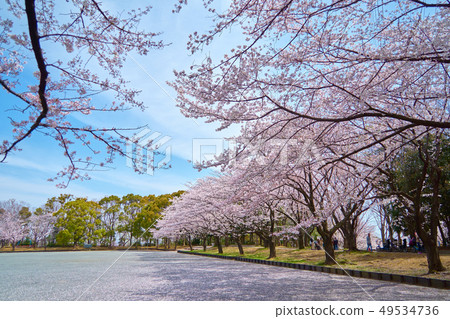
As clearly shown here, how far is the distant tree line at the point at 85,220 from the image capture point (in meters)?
33.6

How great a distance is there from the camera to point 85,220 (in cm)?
3472

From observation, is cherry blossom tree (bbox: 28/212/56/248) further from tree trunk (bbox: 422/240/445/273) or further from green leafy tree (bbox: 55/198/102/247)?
tree trunk (bbox: 422/240/445/273)

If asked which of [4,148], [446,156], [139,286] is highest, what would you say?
[446,156]

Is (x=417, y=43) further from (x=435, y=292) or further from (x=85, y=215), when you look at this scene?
(x=85, y=215)

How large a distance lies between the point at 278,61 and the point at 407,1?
216cm

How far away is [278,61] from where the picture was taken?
18.1 feet

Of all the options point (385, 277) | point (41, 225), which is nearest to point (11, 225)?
point (41, 225)

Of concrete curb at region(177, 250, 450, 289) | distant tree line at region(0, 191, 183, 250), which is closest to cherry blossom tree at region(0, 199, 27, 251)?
distant tree line at region(0, 191, 183, 250)

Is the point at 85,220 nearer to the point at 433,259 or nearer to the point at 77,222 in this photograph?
the point at 77,222

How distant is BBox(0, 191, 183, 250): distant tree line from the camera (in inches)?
1323

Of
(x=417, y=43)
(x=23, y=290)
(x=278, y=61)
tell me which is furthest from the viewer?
(x=23, y=290)

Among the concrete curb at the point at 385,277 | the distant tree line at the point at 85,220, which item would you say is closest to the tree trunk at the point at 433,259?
the concrete curb at the point at 385,277

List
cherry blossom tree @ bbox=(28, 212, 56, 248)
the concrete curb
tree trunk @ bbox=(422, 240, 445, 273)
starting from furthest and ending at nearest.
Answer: cherry blossom tree @ bbox=(28, 212, 56, 248)
tree trunk @ bbox=(422, 240, 445, 273)
the concrete curb
